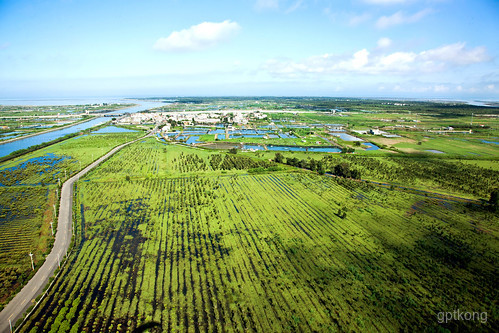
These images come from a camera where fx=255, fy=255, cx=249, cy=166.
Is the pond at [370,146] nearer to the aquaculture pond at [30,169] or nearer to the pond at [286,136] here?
the pond at [286,136]

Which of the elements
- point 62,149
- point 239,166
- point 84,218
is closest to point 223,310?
point 84,218

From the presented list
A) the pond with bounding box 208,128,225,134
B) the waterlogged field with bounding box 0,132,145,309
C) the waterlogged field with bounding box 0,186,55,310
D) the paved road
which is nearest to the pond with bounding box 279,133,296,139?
the pond with bounding box 208,128,225,134

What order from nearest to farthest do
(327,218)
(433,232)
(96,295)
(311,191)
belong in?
(96,295)
(433,232)
(327,218)
(311,191)

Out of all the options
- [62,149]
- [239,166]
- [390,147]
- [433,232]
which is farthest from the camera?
[390,147]

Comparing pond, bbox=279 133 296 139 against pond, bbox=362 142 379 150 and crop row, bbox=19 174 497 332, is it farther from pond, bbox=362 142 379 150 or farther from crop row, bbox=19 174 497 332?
crop row, bbox=19 174 497 332

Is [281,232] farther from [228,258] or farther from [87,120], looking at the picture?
[87,120]

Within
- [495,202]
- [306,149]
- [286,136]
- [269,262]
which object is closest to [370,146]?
[306,149]

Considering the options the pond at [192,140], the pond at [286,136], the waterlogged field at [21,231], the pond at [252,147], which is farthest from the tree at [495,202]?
the pond at [192,140]

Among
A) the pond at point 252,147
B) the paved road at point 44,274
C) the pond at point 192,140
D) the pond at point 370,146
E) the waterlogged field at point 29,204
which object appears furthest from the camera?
the pond at point 192,140
